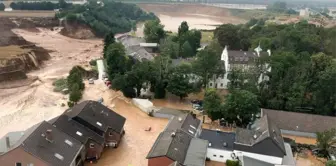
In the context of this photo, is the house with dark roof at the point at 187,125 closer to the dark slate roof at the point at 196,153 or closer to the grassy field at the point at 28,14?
the dark slate roof at the point at 196,153

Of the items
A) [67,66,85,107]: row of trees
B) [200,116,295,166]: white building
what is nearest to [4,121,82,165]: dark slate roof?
[200,116,295,166]: white building

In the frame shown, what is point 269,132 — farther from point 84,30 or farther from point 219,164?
point 84,30

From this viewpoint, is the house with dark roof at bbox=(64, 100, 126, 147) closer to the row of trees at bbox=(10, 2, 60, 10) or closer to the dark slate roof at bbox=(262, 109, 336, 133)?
→ the dark slate roof at bbox=(262, 109, 336, 133)

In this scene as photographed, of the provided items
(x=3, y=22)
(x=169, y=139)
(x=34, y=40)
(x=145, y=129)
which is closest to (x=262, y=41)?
(x=145, y=129)

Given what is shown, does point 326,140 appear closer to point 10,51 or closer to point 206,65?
point 206,65

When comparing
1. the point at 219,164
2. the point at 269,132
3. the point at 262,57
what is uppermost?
the point at 262,57

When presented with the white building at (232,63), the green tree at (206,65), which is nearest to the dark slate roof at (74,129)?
the green tree at (206,65)

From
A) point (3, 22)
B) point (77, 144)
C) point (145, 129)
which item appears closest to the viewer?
point (77, 144)
